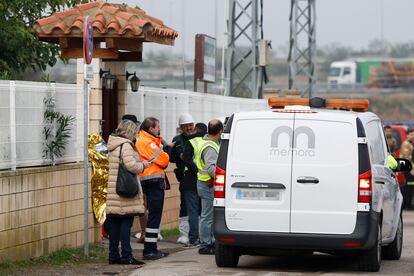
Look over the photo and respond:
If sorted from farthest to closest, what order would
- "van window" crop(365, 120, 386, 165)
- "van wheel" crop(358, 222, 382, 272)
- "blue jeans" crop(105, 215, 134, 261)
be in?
"blue jeans" crop(105, 215, 134, 261) → "van window" crop(365, 120, 386, 165) → "van wheel" crop(358, 222, 382, 272)

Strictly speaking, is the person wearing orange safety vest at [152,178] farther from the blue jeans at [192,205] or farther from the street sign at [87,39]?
the blue jeans at [192,205]

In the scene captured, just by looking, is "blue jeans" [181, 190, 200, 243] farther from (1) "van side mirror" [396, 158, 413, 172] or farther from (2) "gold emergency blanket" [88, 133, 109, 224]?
(1) "van side mirror" [396, 158, 413, 172]

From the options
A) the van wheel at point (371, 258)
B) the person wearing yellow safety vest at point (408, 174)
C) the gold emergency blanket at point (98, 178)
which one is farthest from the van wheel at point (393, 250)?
the person wearing yellow safety vest at point (408, 174)

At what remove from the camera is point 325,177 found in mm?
13797

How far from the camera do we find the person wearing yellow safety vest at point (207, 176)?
1605 cm

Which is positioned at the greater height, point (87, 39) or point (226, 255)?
point (87, 39)

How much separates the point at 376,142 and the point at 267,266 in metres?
1.89

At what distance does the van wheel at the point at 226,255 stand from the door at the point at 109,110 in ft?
14.7

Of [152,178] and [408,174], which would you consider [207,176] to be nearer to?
[152,178]

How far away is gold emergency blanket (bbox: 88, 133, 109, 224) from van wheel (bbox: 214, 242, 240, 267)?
9.99 ft

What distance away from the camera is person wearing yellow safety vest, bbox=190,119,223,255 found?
16.0 metres

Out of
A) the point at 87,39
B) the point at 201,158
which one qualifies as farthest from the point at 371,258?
the point at 87,39

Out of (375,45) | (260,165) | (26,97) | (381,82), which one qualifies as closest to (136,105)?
(26,97)

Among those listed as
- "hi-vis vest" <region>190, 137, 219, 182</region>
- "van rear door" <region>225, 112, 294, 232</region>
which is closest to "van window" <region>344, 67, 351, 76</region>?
"hi-vis vest" <region>190, 137, 219, 182</region>
